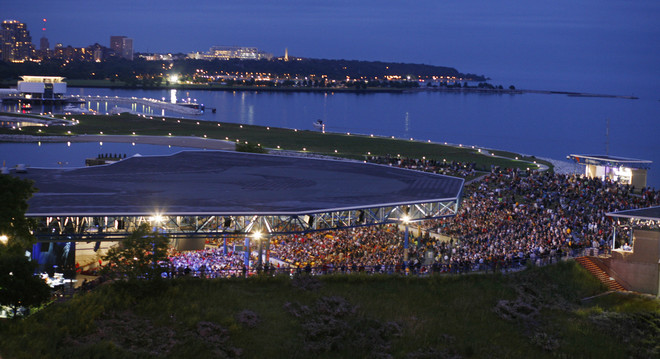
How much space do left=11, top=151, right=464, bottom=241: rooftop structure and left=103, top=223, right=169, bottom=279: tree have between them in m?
1.57

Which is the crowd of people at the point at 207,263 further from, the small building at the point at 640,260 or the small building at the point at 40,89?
the small building at the point at 40,89

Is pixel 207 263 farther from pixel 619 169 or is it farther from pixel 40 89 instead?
pixel 40 89

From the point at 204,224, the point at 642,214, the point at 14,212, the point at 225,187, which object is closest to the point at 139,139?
the point at 225,187

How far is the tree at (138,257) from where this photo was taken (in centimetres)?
2447

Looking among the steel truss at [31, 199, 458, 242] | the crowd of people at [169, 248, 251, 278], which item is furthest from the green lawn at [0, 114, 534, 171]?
the crowd of people at [169, 248, 251, 278]

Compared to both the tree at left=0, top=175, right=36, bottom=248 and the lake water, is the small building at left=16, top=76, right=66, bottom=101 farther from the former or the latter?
the tree at left=0, top=175, right=36, bottom=248

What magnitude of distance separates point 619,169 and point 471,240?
24.8 metres

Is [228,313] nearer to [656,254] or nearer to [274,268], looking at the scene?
[274,268]

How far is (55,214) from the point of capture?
25.3 m

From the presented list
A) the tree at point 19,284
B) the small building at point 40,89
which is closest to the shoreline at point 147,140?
the tree at point 19,284

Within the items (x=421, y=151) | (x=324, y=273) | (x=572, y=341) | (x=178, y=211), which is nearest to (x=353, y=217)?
(x=324, y=273)

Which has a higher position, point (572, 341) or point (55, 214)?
point (55, 214)

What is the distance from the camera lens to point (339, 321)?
24328 millimetres

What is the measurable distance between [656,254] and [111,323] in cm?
2227
